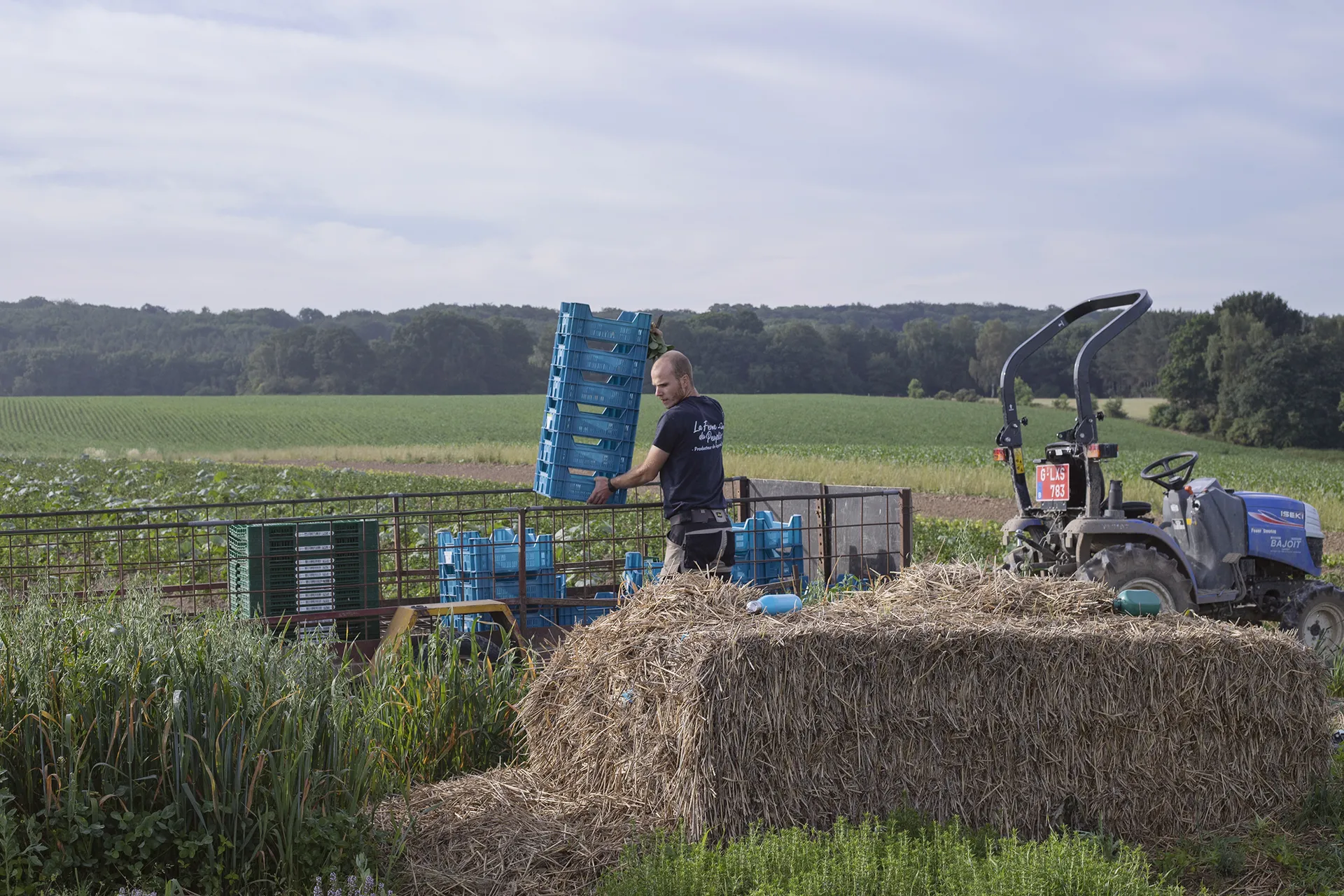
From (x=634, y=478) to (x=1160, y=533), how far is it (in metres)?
3.80

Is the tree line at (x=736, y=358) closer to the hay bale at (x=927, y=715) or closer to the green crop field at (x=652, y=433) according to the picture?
the green crop field at (x=652, y=433)

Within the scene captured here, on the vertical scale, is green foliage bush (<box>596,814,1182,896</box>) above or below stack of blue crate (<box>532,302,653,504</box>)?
below

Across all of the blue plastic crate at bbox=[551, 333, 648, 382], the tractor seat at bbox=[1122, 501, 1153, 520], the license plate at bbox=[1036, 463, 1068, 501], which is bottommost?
the tractor seat at bbox=[1122, 501, 1153, 520]

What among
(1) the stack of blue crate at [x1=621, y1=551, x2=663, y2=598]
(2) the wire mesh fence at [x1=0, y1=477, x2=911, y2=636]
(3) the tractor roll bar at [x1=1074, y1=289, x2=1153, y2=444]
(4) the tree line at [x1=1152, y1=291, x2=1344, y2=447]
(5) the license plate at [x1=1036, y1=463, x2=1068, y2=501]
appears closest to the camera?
(2) the wire mesh fence at [x1=0, y1=477, x2=911, y2=636]

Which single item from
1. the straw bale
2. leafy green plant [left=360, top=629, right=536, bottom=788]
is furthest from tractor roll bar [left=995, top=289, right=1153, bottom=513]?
the straw bale

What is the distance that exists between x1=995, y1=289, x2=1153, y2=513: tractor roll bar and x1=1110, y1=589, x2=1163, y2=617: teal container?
2268 mm

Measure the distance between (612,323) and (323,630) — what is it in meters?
2.65

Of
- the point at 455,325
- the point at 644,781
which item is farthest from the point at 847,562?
the point at 455,325

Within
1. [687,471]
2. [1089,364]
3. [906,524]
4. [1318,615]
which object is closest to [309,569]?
[687,471]

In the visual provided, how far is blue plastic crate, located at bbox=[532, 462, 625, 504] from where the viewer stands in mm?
7445

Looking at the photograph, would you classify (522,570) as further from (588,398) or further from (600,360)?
(600,360)

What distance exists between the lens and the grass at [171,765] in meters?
3.58

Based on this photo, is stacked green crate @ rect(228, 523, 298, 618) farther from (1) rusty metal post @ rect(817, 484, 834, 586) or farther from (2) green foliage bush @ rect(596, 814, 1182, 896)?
(2) green foliage bush @ rect(596, 814, 1182, 896)

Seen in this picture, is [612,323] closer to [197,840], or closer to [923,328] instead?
[197,840]
